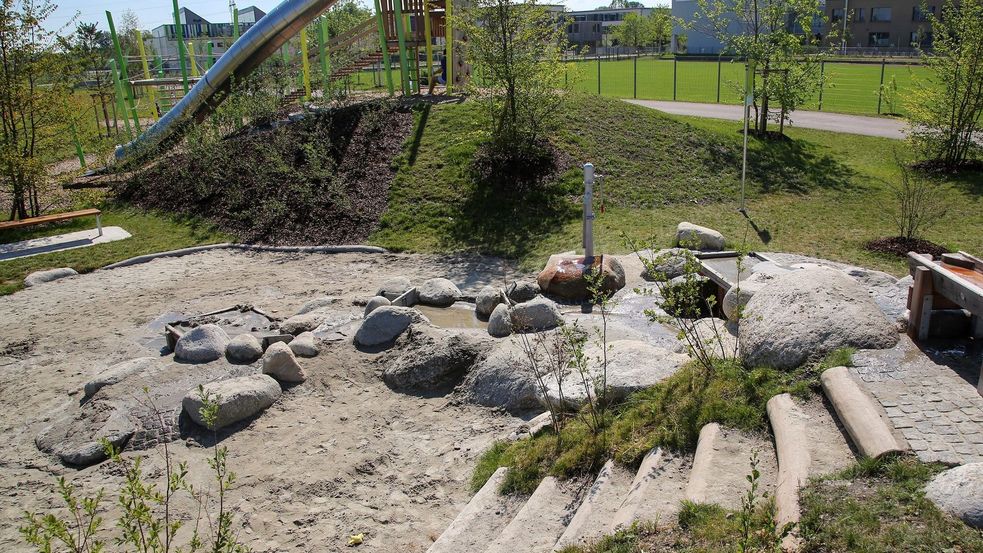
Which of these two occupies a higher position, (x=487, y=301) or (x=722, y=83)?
(x=722, y=83)

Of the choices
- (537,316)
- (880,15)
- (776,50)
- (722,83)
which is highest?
(880,15)

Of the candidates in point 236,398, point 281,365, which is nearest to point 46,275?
point 281,365

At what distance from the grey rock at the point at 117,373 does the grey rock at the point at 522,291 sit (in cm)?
437

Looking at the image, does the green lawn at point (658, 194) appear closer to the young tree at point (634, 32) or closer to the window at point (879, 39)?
the window at point (879, 39)

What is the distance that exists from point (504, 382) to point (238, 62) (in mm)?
16316

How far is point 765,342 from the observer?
18.4 ft

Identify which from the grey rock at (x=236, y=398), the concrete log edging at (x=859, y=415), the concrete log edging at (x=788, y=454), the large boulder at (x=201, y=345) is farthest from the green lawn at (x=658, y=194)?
the concrete log edging at (x=788, y=454)

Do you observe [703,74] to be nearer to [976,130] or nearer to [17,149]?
[976,130]

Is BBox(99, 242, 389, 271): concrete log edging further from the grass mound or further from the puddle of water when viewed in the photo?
the puddle of water

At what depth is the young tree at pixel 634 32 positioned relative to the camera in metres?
77.4

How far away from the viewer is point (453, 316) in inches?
376

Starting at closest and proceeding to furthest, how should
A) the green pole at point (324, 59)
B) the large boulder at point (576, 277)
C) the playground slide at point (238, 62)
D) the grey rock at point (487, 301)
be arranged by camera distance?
the grey rock at point (487, 301), the large boulder at point (576, 277), the green pole at point (324, 59), the playground slide at point (238, 62)

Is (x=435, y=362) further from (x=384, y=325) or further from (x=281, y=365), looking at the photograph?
(x=281, y=365)

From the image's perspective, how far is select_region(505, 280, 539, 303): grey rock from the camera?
384 inches
